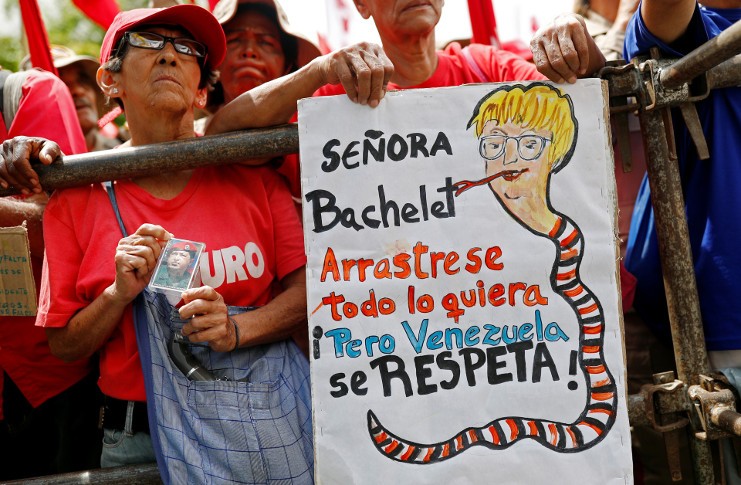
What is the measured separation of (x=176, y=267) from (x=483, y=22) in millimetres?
2609

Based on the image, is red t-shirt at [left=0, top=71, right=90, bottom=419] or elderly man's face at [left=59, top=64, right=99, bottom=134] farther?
elderly man's face at [left=59, top=64, right=99, bottom=134]

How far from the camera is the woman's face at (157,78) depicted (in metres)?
2.28

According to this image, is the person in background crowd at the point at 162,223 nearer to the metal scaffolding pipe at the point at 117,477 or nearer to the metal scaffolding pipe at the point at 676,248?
the metal scaffolding pipe at the point at 117,477

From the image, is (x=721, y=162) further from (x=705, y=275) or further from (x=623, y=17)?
(x=623, y=17)

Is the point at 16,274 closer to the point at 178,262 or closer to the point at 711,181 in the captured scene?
the point at 178,262

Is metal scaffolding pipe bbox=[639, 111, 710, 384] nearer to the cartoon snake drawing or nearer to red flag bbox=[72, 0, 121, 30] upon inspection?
the cartoon snake drawing

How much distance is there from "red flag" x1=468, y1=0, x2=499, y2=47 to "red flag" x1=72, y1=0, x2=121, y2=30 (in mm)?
1995

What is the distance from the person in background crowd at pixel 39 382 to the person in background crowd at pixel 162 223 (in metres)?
0.39

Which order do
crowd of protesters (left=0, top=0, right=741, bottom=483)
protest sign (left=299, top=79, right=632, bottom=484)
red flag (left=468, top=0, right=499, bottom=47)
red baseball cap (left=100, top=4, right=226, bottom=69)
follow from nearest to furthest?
protest sign (left=299, top=79, right=632, bottom=484) → crowd of protesters (left=0, top=0, right=741, bottom=483) → red baseball cap (left=100, top=4, right=226, bottom=69) → red flag (left=468, top=0, right=499, bottom=47)

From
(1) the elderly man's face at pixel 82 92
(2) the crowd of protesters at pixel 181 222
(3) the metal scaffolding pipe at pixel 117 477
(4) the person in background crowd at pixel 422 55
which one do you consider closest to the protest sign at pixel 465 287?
(2) the crowd of protesters at pixel 181 222

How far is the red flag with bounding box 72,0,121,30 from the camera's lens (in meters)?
4.01

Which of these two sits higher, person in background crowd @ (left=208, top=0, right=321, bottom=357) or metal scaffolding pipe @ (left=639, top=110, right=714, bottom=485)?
person in background crowd @ (left=208, top=0, right=321, bottom=357)

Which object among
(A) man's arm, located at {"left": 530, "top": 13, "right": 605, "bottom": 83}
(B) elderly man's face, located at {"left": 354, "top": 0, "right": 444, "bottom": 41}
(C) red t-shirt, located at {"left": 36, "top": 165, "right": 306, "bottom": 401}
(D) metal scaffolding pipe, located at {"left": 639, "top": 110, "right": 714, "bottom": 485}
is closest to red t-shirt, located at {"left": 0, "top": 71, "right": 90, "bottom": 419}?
(C) red t-shirt, located at {"left": 36, "top": 165, "right": 306, "bottom": 401}

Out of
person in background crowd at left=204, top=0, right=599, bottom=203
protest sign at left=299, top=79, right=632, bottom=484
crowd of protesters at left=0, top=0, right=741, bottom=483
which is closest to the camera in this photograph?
protest sign at left=299, top=79, right=632, bottom=484
